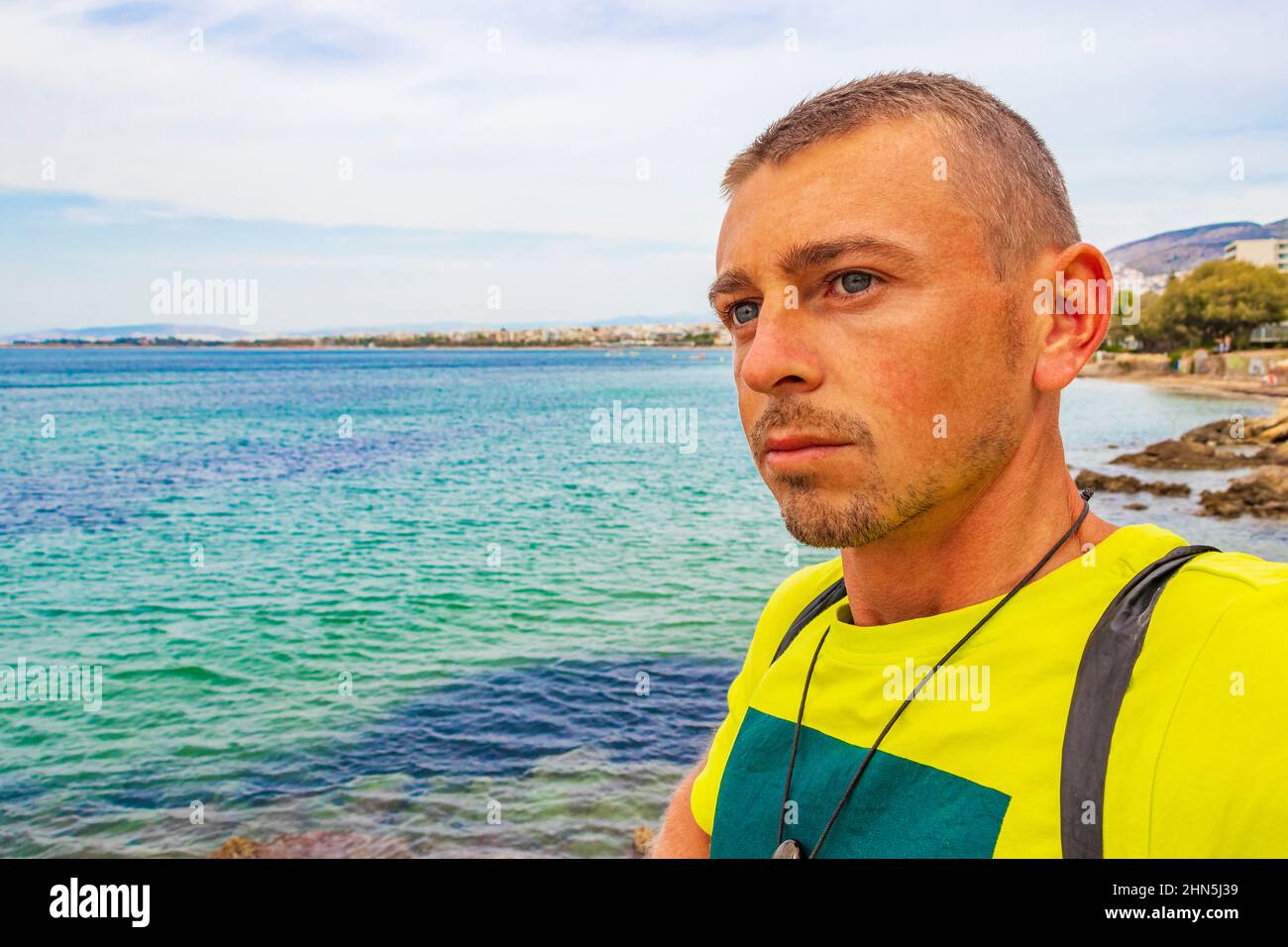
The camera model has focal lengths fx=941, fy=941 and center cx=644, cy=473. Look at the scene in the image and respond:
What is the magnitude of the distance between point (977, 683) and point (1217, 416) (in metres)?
62.4

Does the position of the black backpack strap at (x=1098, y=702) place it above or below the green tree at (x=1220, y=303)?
below

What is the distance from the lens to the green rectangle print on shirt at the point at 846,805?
1.62 metres

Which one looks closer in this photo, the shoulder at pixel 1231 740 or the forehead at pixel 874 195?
the shoulder at pixel 1231 740

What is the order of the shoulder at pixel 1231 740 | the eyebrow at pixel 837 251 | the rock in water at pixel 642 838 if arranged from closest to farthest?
the shoulder at pixel 1231 740 < the eyebrow at pixel 837 251 < the rock in water at pixel 642 838

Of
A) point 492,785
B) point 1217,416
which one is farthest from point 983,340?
point 1217,416

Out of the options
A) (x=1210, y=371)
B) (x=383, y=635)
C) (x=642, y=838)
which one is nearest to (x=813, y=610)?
(x=642, y=838)

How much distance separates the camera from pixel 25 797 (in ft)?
39.1

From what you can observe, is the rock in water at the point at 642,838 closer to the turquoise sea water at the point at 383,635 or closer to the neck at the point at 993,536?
the turquoise sea water at the point at 383,635

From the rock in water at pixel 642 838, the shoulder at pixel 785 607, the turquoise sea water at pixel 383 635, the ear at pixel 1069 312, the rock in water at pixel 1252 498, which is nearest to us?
the ear at pixel 1069 312

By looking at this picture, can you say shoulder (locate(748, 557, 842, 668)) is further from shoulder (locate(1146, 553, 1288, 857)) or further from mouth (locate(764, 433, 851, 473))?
shoulder (locate(1146, 553, 1288, 857))

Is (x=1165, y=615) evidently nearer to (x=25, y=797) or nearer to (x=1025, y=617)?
(x=1025, y=617)

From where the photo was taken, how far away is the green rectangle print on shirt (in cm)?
162

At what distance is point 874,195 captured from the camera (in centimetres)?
177

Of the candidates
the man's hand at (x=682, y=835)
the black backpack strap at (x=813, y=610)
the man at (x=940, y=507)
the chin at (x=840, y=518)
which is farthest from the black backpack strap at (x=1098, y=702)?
the man's hand at (x=682, y=835)
